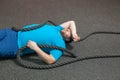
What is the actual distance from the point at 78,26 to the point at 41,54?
749 mm

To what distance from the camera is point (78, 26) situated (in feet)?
6.71

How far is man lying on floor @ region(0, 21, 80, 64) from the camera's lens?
4.60 feet

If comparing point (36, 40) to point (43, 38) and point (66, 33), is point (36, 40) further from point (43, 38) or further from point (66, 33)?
point (66, 33)

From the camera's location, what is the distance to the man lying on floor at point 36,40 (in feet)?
4.60

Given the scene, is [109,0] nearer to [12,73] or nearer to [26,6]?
[26,6]

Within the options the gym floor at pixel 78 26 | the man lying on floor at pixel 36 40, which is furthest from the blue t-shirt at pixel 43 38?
the gym floor at pixel 78 26

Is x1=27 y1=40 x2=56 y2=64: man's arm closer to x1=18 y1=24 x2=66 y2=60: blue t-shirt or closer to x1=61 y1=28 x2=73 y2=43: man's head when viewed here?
x1=18 y1=24 x2=66 y2=60: blue t-shirt

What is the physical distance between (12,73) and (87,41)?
2.19 feet

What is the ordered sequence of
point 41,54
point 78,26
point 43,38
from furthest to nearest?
point 78,26 < point 43,38 < point 41,54

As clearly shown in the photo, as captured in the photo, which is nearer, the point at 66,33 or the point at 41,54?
the point at 41,54

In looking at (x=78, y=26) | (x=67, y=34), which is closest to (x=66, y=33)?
(x=67, y=34)

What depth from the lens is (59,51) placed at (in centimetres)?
145

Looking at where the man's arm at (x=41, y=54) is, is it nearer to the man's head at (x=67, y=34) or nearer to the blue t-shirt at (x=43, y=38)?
the blue t-shirt at (x=43, y=38)

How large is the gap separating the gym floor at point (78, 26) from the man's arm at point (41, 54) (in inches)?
2.6
